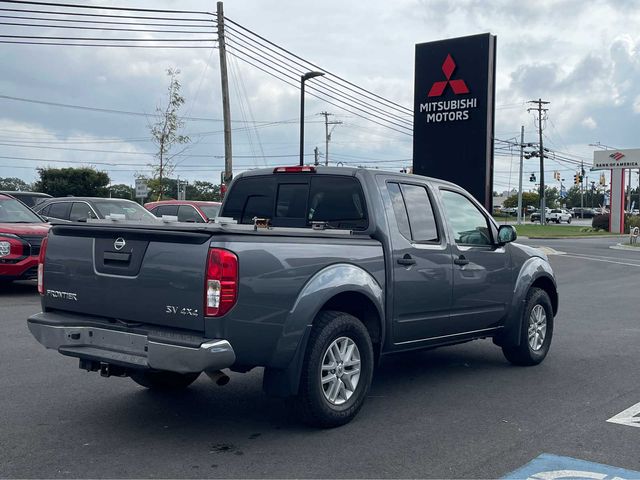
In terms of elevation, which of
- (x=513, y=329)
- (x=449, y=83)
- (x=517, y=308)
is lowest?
(x=513, y=329)

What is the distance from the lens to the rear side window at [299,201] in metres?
6.47

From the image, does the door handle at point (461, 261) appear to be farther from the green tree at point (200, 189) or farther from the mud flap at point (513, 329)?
the green tree at point (200, 189)

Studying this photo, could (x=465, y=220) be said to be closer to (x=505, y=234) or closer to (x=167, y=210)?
(x=505, y=234)

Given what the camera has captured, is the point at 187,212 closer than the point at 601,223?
Yes

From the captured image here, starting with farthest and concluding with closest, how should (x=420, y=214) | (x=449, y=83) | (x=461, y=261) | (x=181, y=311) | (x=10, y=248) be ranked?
(x=449, y=83) < (x=10, y=248) < (x=461, y=261) < (x=420, y=214) < (x=181, y=311)

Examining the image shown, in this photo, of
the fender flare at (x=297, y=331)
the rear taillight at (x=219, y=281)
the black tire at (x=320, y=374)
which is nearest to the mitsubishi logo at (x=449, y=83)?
the black tire at (x=320, y=374)

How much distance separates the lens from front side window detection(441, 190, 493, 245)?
7.14 m

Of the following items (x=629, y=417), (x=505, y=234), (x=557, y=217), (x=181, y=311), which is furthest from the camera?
(x=557, y=217)

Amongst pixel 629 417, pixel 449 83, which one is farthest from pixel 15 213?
pixel 449 83

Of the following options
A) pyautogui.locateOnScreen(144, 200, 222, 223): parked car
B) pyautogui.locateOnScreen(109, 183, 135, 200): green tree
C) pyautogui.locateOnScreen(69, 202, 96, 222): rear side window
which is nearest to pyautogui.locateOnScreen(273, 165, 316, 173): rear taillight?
pyautogui.locateOnScreen(69, 202, 96, 222): rear side window

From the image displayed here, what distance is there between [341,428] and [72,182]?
5298 centimetres

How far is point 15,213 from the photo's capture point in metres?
13.7

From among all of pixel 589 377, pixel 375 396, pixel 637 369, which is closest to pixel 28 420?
pixel 375 396

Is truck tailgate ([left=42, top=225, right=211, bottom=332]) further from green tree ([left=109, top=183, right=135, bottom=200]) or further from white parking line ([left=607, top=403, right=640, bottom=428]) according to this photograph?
green tree ([left=109, top=183, right=135, bottom=200])
